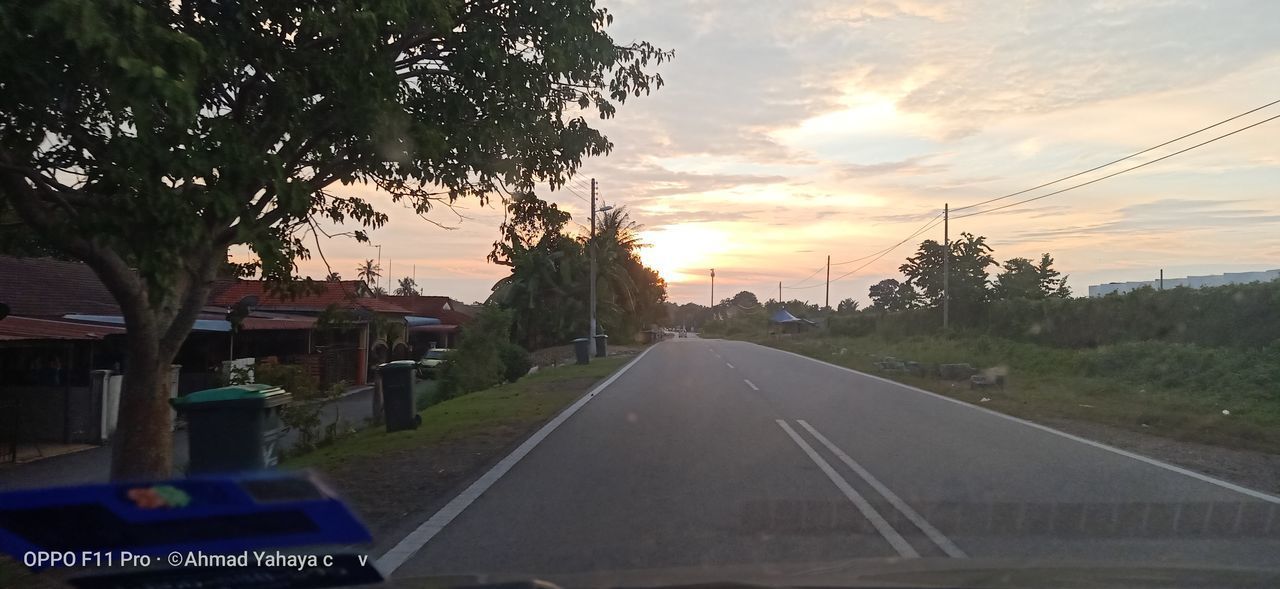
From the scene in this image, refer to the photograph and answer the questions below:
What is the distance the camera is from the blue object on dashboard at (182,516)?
2875 millimetres

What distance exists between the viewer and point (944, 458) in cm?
1051

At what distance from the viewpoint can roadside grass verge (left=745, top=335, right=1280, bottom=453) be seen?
14.1 m

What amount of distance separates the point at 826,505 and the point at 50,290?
866 inches

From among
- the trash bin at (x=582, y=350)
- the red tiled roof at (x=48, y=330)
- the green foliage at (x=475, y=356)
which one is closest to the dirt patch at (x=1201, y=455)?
the green foliage at (x=475, y=356)

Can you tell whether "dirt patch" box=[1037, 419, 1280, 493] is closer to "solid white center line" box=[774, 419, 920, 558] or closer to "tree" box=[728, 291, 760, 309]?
"solid white center line" box=[774, 419, 920, 558]

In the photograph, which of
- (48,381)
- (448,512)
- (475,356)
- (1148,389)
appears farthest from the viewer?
(475,356)

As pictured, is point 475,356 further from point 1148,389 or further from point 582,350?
point 1148,389

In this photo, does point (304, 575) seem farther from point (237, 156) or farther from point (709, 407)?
point (709, 407)

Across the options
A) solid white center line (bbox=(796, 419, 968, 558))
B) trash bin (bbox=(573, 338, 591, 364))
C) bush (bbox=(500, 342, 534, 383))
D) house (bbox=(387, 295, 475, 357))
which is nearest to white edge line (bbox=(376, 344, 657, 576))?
solid white center line (bbox=(796, 419, 968, 558))

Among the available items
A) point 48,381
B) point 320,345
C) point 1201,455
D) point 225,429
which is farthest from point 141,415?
point 320,345

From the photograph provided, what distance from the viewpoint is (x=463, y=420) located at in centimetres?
1505

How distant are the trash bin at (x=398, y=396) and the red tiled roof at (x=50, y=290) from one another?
9.88 metres

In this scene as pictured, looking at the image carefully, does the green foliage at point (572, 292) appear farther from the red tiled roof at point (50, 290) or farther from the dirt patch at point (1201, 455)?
the dirt patch at point (1201, 455)

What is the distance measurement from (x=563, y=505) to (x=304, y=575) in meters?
4.90
